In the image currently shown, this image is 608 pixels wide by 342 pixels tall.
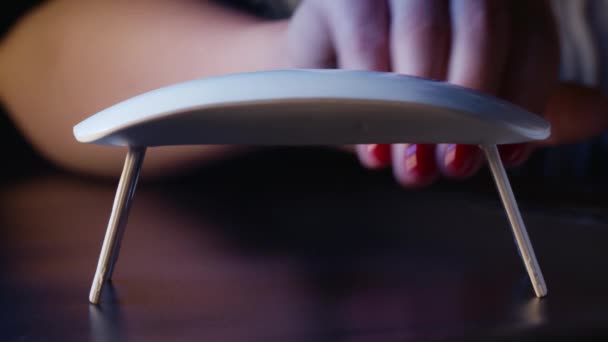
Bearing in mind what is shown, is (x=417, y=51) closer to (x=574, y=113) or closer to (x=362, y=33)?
(x=362, y=33)

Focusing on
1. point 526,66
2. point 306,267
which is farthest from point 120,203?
point 526,66

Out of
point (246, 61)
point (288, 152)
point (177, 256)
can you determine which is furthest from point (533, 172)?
point (177, 256)

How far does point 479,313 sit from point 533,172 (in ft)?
1.63

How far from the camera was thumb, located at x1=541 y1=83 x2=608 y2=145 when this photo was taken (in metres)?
A: 0.37

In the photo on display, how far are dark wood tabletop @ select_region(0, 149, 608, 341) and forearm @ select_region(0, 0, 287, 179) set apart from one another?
7 cm

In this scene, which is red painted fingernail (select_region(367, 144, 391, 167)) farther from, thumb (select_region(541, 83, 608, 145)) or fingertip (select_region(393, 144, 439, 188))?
thumb (select_region(541, 83, 608, 145))

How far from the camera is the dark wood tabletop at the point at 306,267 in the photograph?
0.15m

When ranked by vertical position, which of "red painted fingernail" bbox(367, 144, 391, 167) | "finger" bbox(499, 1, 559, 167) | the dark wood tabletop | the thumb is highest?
the thumb

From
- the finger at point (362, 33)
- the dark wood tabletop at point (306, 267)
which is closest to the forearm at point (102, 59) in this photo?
the dark wood tabletop at point (306, 267)

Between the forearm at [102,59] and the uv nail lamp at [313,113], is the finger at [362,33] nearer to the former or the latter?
the uv nail lamp at [313,113]

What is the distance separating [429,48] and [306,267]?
0.29 feet

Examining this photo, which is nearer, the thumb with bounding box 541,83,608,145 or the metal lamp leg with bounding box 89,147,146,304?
the metal lamp leg with bounding box 89,147,146,304

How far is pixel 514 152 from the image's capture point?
0.24m

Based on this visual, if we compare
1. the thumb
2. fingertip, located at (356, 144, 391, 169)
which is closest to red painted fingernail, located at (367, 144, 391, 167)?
fingertip, located at (356, 144, 391, 169)
